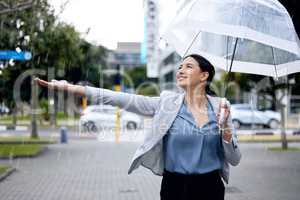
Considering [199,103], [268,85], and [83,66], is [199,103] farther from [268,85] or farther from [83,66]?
[83,66]

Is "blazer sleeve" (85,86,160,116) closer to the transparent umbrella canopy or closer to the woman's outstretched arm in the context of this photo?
the woman's outstretched arm

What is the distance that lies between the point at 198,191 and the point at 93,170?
1003 centimetres

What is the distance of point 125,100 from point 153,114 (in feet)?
0.76

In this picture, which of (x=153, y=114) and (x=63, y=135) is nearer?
(x=153, y=114)

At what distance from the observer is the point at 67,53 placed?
20.4 m

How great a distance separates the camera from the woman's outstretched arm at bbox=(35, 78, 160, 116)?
3.82 meters

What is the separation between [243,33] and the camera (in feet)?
14.5

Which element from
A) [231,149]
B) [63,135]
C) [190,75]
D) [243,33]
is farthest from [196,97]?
[63,135]

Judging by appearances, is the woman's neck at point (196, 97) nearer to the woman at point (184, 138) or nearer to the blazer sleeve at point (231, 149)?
the woman at point (184, 138)

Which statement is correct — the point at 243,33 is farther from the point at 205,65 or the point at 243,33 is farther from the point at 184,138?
the point at 184,138

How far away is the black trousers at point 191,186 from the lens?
12.6ft

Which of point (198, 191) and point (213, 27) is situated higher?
point (213, 27)

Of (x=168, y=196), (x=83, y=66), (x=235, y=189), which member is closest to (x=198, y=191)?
(x=168, y=196)

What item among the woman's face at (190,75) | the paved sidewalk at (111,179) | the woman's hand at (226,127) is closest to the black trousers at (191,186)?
the woman's hand at (226,127)
